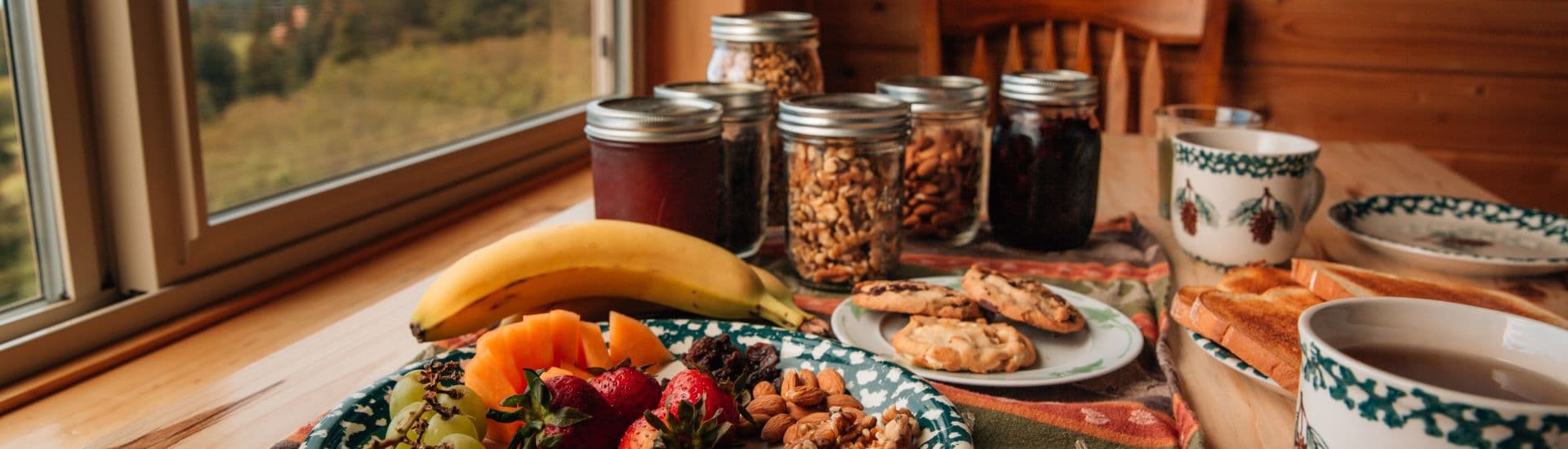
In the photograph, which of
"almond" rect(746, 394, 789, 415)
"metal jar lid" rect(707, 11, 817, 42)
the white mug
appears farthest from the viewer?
"metal jar lid" rect(707, 11, 817, 42)

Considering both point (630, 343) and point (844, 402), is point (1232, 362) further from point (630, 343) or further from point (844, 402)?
point (630, 343)

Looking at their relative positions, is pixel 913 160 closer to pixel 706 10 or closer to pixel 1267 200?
pixel 1267 200

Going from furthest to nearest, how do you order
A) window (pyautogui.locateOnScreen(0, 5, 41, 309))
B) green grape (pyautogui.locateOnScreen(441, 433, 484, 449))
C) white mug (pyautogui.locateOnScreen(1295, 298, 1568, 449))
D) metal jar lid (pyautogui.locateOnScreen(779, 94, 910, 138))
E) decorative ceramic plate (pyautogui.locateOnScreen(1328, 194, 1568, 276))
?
decorative ceramic plate (pyautogui.locateOnScreen(1328, 194, 1568, 276)), metal jar lid (pyautogui.locateOnScreen(779, 94, 910, 138)), window (pyautogui.locateOnScreen(0, 5, 41, 309)), green grape (pyautogui.locateOnScreen(441, 433, 484, 449)), white mug (pyautogui.locateOnScreen(1295, 298, 1568, 449))

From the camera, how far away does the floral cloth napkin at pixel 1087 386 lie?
670 mm

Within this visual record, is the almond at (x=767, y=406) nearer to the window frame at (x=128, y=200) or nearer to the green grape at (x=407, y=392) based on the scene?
the green grape at (x=407, y=392)

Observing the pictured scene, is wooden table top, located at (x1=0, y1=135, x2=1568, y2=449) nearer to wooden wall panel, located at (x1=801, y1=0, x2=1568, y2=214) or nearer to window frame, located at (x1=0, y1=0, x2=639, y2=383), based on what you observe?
window frame, located at (x1=0, y1=0, x2=639, y2=383)

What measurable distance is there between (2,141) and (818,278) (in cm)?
62

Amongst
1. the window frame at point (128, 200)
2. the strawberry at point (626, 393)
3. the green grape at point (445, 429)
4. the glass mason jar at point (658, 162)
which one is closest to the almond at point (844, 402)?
the strawberry at point (626, 393)

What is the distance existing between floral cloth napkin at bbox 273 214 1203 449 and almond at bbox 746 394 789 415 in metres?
0.12

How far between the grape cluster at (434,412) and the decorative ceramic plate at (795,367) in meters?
0.01

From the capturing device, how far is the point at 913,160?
3.56ft

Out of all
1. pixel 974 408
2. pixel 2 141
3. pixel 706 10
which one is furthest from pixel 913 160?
pixel 706 10

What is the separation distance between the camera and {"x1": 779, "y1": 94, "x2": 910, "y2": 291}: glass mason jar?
918 millimetres

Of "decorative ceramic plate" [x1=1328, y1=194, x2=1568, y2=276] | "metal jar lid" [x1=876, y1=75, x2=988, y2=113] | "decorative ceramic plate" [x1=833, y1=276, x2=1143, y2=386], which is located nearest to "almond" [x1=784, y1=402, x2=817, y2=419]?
"decorative ceramic plate" [x1=833, y1=276, x2=1143, y2=386]
